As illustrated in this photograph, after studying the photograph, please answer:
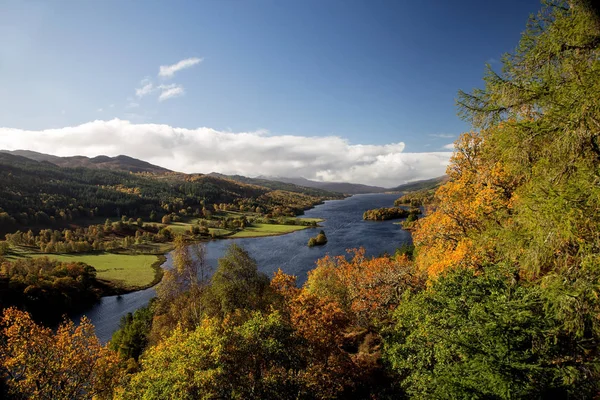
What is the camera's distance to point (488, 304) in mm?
12062

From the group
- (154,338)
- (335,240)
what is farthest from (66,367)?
(335,240)

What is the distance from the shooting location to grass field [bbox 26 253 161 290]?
76688 mm

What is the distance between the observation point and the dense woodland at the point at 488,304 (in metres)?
8.80

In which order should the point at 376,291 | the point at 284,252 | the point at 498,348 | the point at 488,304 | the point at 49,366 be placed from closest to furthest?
the point at 498,348
the point at 488,304
the point at 49,366
the point at 376,291
the point at 284,252

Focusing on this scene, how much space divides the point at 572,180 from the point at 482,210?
8.13 meters

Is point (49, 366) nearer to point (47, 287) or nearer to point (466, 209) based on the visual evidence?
point (466, 209)

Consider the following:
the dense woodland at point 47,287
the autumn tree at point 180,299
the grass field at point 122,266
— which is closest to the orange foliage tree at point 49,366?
the autumn tree at point 180,299

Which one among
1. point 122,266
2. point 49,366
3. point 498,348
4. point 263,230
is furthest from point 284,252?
point 498,348

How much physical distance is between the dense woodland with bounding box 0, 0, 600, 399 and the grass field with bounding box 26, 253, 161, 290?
57216 mm

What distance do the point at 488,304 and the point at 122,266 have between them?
329 ft

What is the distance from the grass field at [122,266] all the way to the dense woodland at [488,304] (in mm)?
57216

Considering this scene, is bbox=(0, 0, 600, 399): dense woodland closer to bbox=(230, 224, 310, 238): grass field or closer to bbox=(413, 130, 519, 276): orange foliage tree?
bbox=(413, 130, 519, 276): orange foliage tree

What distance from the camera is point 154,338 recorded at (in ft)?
118

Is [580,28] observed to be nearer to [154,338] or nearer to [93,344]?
[93,344]
